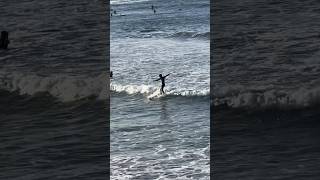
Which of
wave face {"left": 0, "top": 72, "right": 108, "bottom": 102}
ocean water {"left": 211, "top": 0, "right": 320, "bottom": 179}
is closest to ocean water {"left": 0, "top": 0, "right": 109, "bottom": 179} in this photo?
wave face {"left": 0, "top": 72, "right": 108, "bottom": 102}

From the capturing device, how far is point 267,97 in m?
19.0

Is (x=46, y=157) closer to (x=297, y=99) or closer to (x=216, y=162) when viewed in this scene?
(x=216, y=162)

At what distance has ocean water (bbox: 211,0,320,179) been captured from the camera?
13297mm

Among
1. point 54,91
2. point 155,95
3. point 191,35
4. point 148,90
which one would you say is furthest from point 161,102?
point 191,35

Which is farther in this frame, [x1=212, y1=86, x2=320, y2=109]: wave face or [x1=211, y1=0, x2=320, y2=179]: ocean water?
A: [x1=212, y1=86, x2=320, y2=109]: wave face

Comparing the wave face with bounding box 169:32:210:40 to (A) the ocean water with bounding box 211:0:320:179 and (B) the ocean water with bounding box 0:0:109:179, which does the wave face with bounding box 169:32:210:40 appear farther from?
(B) the ocean water with bounding box 0:0:109:179

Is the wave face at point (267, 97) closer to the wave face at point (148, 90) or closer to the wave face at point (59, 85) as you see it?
the wave face at point (148, 90)

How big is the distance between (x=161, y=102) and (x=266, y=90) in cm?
341

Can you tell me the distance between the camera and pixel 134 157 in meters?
13.9

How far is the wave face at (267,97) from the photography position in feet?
60.1

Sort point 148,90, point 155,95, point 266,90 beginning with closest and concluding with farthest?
point 266,90 → point 155,95 → point 148,90

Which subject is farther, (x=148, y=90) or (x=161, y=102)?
(x=148, y=90)

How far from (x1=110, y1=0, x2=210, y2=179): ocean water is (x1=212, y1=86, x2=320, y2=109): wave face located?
2.17 ft

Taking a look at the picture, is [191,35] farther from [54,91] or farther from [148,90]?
[54,91]
